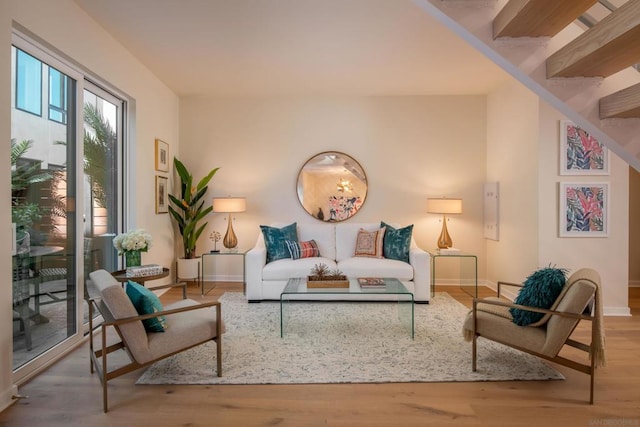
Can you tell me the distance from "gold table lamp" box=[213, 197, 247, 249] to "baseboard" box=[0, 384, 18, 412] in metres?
2.95

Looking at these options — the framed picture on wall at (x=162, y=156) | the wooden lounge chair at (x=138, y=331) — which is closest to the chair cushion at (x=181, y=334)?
the wooden lounge chair at (x=138, y=331)

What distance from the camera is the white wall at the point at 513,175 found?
4.06m

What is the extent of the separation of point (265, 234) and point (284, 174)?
110cm

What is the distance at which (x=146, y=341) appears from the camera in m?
2.24

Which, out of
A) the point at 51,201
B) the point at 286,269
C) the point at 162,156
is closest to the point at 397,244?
the point at 286,269

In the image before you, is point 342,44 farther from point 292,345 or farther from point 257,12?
point 292,345

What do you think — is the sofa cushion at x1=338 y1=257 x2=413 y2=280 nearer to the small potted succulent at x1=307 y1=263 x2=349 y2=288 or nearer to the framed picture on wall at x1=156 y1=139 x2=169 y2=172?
the small potted succulent at x1=307 y1=263 x2=349 y2=288

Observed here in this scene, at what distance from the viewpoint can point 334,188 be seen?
535cm

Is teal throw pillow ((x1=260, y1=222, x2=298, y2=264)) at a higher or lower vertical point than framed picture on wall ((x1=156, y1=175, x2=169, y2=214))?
lower

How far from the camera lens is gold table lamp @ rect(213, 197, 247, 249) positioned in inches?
195

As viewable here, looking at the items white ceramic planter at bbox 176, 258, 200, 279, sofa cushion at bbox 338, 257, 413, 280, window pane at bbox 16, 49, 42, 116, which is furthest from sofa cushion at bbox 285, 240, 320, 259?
window pane at bbox 16, 49, 42, 116

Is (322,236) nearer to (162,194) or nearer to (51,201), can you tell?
(162,194)

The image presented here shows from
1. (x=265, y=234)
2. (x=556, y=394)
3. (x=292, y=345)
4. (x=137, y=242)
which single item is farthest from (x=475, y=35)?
(x=265, y=234)

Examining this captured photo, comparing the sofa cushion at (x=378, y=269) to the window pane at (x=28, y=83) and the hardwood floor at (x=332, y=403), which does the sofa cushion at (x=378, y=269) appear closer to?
the hardwood floor at (x=332, y=403)
